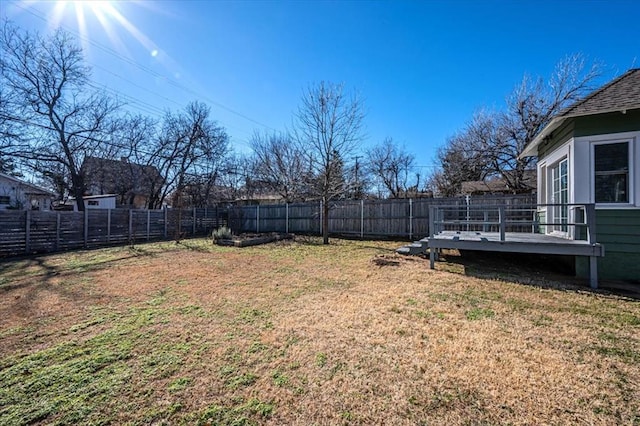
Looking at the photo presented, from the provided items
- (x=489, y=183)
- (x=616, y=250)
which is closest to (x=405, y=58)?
(x=616, y=250)

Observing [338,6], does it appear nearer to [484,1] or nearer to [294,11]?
[294,11]

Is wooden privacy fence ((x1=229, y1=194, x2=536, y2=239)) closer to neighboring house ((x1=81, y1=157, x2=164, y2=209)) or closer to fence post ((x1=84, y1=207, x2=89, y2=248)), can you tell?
fence post ((x1=84, y1=207, x2=89, y2=248))

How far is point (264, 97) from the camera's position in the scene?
1513 cm

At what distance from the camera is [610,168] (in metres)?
5.82

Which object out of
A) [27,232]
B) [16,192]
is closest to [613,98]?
[27,232]

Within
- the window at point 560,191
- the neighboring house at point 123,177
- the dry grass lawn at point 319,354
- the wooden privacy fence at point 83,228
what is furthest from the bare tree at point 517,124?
the neighboring house at point 123,177

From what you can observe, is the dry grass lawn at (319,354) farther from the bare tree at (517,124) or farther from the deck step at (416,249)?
the bare tree at (517,124)

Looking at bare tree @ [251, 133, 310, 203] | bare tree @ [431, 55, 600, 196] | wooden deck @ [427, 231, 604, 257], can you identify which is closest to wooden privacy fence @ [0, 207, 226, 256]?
bare tree @ [251, 133, 310, 203]

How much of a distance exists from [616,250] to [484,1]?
7.55 metres

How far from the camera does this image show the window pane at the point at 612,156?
571 cm

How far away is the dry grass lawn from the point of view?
2.02m

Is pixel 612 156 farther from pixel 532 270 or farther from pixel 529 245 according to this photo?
pixel 532 270

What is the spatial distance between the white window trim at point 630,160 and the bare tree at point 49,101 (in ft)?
69.0

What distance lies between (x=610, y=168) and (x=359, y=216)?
360 inches
